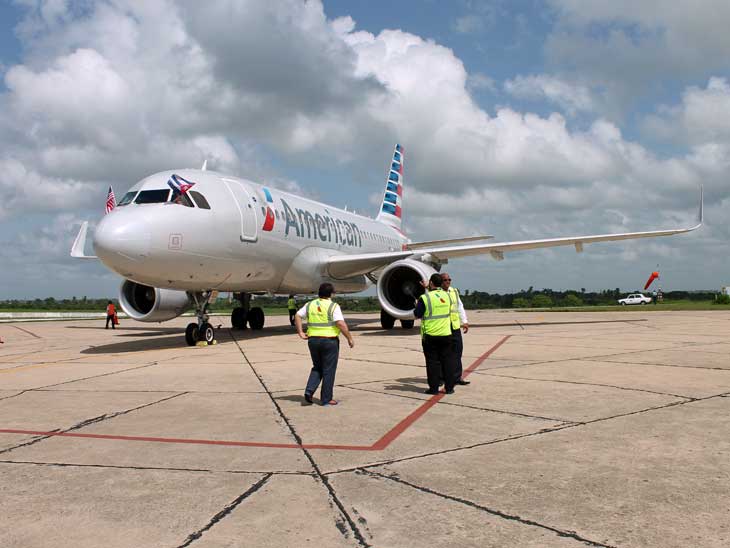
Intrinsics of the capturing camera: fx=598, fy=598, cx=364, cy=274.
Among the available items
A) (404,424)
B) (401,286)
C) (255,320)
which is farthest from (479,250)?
(404,424)

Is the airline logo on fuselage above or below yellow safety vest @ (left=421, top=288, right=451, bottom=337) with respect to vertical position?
above

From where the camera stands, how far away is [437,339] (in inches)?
286

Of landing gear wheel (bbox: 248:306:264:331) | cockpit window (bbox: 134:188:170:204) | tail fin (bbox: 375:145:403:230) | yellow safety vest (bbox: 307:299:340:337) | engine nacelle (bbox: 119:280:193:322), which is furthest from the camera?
tail fin (bbox: 375:145:403:230)

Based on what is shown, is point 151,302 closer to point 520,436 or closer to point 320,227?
point 320,227

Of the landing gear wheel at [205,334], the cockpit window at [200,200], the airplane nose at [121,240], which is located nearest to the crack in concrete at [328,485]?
the airplane nose at [121,240]

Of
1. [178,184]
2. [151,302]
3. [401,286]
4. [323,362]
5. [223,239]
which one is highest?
[178,184]

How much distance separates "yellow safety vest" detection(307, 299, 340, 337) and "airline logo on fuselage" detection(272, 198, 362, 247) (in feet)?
31.7

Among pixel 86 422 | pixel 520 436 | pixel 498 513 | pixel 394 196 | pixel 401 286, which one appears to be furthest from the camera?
pixel 394 196

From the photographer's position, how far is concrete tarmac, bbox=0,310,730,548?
3.04 meters

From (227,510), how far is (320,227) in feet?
51.0

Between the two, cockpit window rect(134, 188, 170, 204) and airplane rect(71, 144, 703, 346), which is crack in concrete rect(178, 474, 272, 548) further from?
cockpit window rect(134, 188, 170, 204)

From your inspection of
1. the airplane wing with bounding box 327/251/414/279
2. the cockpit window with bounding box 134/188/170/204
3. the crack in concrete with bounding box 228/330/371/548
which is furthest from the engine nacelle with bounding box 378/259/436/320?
the crack in concrete with bounding box 228/330/371/548

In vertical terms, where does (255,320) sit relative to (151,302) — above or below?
below

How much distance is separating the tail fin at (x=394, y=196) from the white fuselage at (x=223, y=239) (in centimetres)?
960
